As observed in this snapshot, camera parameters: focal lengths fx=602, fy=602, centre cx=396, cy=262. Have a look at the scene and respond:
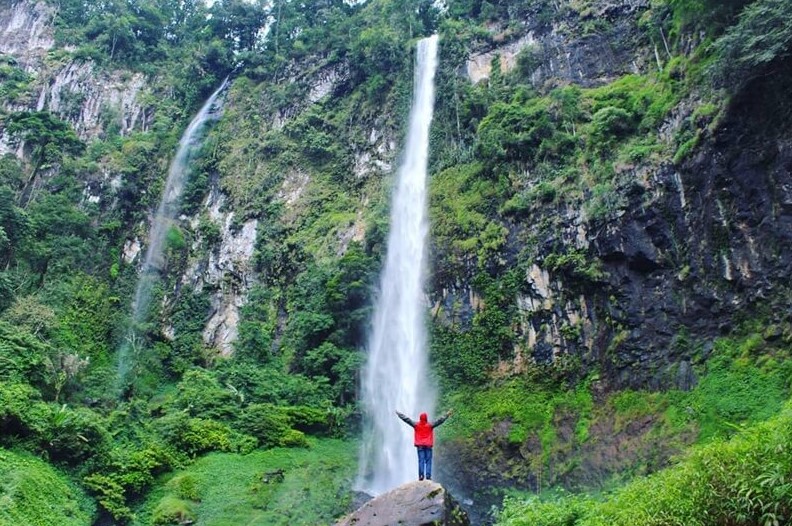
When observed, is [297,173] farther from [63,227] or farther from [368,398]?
[368,398]

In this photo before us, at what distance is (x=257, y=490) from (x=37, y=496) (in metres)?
4.33

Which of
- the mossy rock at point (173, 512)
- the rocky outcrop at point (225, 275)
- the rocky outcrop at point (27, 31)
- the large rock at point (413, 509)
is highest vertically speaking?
the rocky outcrop at point (27, 31)

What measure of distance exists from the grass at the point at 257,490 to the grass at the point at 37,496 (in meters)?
1.30

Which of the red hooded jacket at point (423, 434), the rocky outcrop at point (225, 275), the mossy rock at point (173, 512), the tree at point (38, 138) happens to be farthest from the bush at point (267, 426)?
the tree at point (38, 138)

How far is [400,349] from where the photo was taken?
19078 mm

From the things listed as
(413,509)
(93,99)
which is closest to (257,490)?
(413,509)

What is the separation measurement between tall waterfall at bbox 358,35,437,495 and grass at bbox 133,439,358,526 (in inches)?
44.9

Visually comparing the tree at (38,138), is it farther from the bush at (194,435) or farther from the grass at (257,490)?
the grass at (257,490)

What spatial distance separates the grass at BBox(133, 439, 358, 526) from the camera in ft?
40.6

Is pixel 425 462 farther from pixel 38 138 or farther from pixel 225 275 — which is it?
pixel 38 138

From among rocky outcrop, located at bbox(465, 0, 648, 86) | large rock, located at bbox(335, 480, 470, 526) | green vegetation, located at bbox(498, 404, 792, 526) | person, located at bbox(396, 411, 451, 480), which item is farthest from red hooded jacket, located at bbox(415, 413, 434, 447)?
rocky outcrop, located at bbox(465, 0, 648, 86)

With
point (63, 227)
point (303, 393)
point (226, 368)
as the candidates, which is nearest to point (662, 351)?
point (303, 393)

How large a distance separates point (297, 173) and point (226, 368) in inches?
450

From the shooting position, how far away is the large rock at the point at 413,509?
6.91 meters
